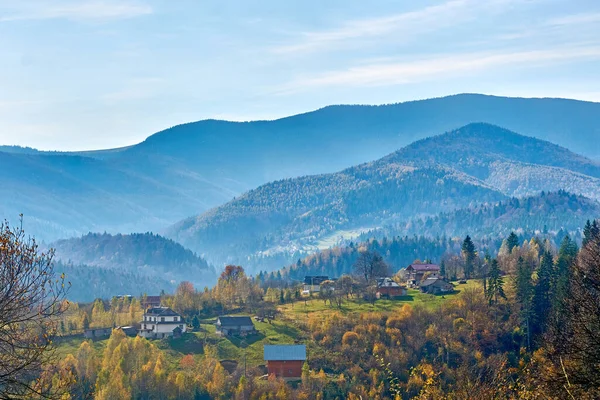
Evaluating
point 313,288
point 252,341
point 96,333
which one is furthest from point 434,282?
point 96,333

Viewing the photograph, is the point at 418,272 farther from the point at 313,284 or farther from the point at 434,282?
the point at 434,282

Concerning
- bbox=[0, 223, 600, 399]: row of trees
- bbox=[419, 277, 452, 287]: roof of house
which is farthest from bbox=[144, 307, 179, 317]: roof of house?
bbox=[419, 277, 452, 287]: roof of house

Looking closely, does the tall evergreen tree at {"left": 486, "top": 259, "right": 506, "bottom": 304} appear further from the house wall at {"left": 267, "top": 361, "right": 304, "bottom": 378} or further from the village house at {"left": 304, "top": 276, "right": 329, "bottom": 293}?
the village house at {"left": 304, "top": 276, "right": 329, "bottom": 293}

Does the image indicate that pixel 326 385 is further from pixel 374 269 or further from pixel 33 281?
pixel 33 281

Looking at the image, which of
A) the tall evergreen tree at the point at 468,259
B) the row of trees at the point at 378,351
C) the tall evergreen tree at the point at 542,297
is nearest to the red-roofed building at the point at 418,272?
the tall evergreen tree at the point at 468,259

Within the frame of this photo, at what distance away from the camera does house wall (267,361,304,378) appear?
309ft

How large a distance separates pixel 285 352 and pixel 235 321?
1499cm

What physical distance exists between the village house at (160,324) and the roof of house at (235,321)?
4929 mm

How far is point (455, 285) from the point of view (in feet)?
413

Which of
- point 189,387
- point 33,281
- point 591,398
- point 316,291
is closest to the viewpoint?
point 33,281

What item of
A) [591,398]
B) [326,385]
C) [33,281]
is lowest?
[326,385]

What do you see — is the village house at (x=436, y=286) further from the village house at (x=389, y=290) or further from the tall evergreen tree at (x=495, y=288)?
the tall evergreen tree at (x=495, y=288)

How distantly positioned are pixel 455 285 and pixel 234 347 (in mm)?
35880

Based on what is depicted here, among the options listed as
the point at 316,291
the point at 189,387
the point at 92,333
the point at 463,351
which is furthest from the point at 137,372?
the point at 316,291
